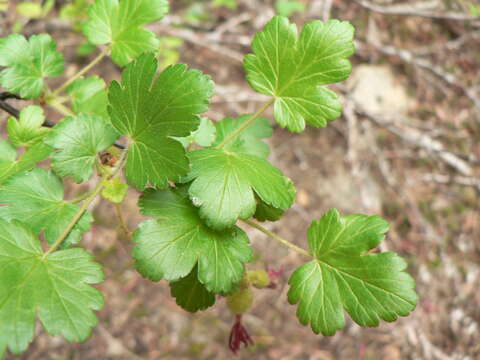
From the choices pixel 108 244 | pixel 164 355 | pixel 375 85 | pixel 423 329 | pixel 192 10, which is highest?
pixel 192 10

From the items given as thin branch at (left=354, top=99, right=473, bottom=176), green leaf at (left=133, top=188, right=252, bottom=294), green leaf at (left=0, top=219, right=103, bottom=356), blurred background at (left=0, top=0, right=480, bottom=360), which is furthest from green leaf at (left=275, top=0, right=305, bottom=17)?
green leaf at (left=0, top=219, right=103, bottom=356)

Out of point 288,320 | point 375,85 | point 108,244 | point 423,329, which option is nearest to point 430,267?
point 423,329

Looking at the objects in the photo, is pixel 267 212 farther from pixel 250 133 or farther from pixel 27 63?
pixel 27 63

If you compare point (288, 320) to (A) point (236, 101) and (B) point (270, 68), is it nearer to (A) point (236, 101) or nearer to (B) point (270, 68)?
(A) point (236, 101)

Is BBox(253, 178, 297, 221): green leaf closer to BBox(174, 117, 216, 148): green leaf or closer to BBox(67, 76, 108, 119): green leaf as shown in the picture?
BBox(174, 117, 216, 148): green leaf

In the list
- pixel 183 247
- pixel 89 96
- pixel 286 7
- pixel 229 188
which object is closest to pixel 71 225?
pixel 183 247

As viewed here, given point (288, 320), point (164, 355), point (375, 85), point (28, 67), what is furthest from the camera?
point (375, 85)
